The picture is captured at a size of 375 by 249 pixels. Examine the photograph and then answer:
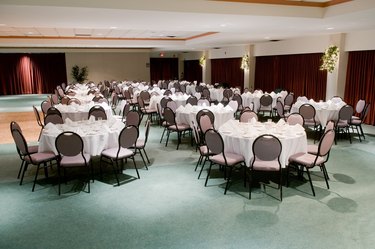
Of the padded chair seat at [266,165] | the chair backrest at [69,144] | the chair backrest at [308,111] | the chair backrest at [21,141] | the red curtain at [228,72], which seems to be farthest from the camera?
the red curtain at [228,72]

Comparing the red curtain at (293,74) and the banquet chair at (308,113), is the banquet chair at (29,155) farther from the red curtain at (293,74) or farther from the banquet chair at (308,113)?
the red curtain at (293,74)

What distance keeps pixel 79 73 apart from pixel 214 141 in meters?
21.7

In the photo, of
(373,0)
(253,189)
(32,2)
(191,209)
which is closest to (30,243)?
(191,209)

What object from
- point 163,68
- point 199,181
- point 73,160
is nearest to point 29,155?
point 73,160

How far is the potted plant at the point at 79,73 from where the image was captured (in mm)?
24734

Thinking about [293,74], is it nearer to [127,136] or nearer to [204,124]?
[204,124]

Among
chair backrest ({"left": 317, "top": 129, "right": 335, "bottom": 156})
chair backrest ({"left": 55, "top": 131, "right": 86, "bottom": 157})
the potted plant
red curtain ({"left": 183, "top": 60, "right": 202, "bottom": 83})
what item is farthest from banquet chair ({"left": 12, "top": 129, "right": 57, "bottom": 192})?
red curtain ({"left": 183, "top": 60, "right": 202, "bottom": 83})

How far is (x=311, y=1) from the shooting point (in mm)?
7457

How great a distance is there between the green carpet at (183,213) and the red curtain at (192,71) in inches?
828

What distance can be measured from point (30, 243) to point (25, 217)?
764mm

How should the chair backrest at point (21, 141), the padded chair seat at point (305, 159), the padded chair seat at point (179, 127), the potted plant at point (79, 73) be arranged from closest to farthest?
the padded chair seat at point (305, 159) → the chair backrest at point (21, 141) → the padded chair seat at point (179, 127) → the potted plant at point (79, 73)

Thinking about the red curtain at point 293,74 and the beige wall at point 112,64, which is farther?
the beige wall at point 112,64

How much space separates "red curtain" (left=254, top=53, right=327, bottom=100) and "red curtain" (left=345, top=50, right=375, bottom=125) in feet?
4.33

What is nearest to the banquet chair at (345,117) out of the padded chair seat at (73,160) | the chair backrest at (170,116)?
the chair backrest at (170,116)
